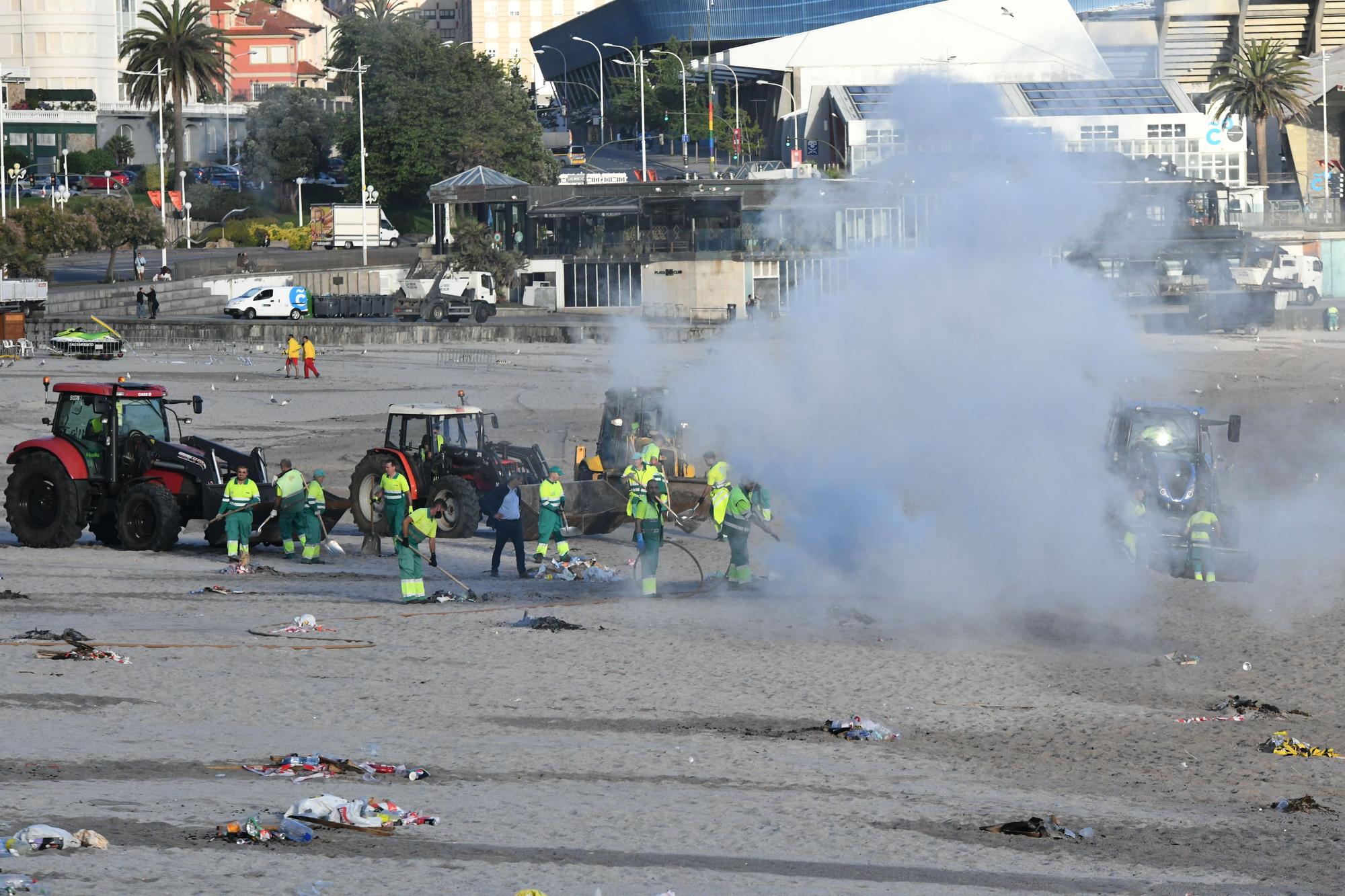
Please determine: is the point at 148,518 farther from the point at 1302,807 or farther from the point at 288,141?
the point at 288,141

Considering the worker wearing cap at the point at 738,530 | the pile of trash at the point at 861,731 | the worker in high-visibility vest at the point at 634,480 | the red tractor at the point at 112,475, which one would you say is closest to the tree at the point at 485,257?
the red tractor at the point at 112,475

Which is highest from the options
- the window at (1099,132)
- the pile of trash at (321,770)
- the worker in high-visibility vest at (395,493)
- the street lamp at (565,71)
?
the street lamp at (565,71)

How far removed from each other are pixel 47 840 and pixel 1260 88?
8233 centimetres

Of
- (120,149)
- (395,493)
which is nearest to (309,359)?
(395,493)

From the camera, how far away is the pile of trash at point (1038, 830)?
10.6 metres

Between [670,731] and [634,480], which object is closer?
[670,731]

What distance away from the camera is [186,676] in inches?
567

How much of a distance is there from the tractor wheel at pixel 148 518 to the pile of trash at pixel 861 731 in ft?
38.8

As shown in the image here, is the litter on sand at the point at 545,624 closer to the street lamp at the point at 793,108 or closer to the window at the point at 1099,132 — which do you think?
the window at the point at 1099,132

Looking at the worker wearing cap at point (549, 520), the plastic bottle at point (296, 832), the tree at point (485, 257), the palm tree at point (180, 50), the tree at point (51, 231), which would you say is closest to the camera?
the plastic bottle at point (296, 832)

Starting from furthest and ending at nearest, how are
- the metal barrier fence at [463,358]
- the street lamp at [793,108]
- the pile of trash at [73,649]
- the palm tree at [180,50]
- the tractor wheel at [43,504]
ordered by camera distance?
the street lamp at [793,108] → the palm tree at [180,50] → the metal barrier fence at [463,358] → the tractor wheel at [43,504] → the pile of trash at [73,649]

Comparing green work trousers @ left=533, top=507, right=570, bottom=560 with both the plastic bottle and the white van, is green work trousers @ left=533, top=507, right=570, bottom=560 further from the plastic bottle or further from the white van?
the white van

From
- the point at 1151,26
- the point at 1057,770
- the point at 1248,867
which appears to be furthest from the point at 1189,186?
the point at 1248,867

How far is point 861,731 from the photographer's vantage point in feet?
43.1
